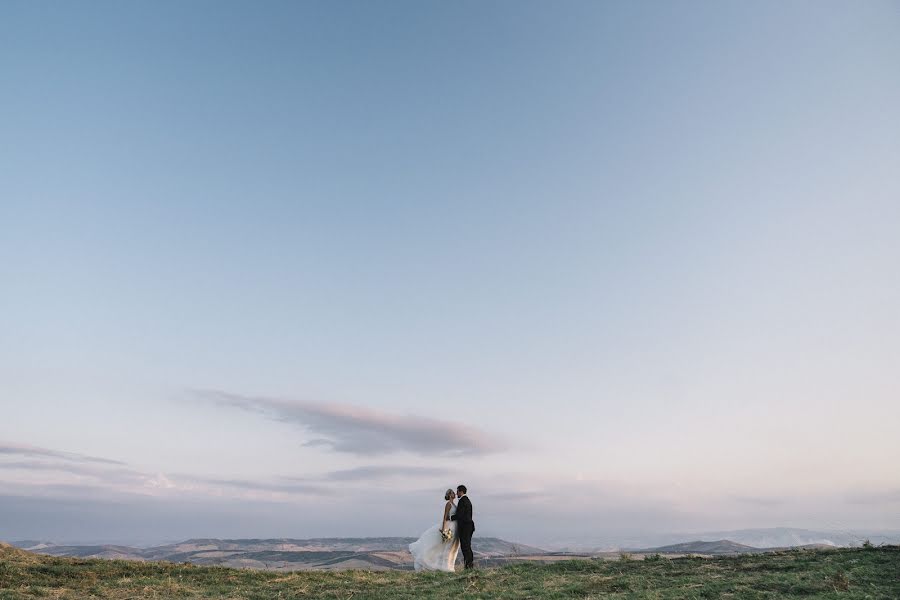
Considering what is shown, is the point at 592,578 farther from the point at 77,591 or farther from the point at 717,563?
the point at 77,591

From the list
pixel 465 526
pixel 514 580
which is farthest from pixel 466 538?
pixel 514 580

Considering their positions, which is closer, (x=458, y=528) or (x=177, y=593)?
(x=177, y=593)

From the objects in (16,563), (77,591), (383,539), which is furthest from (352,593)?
(383,539)

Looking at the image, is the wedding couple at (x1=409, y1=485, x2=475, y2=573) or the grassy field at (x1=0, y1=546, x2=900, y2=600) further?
the wedding couple at (x1=409, y1=485, x2=475, y2=573)

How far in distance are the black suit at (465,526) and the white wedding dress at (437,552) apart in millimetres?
238

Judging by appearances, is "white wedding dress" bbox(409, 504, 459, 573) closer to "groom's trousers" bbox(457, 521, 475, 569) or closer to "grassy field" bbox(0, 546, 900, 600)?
A: "groom's trousers" bbox(457, 521, 475, 569)

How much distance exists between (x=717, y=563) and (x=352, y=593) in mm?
9856

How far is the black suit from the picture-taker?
770 inches

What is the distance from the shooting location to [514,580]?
1517 cm

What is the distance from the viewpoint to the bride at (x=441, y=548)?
65.0ft

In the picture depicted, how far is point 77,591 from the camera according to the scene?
1459 centimetres

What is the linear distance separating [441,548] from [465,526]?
1221mm

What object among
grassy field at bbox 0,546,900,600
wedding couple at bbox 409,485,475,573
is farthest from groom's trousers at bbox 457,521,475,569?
grassy field at bbox 0,546,900,600

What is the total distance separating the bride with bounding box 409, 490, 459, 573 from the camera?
65.0 feet
